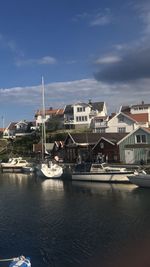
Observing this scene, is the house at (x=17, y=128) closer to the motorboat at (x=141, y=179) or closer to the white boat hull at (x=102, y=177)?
the white boat hull at (x=102, y=177)

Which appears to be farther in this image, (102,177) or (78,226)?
(102,177)

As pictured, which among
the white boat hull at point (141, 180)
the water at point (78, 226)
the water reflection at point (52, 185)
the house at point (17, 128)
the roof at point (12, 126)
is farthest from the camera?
the roof at point (12, 126)

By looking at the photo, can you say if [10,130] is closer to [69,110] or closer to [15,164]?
[69,110]

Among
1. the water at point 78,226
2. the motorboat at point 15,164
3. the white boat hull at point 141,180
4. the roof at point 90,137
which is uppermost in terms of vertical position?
the roof at point 90,137

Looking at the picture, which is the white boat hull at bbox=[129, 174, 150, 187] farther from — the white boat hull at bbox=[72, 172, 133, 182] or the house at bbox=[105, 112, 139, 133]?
A: the house at bbox=[105, 112, 139, 133]

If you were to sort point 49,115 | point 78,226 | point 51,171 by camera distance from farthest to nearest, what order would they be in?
1. point 49,115
2. point 51,171
3. point 78,226

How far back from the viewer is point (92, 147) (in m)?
78.2

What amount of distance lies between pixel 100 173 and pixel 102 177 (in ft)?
2.29

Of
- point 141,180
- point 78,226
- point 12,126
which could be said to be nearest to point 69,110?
point 12,126

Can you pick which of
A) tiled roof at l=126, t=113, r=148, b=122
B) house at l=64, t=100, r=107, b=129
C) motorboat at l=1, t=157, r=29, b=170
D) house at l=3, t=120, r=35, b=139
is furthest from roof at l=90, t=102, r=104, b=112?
motorboat at l=1, t=157, r=29, b=170

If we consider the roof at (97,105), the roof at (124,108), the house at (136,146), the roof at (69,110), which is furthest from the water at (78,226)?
the roof at (69,110)

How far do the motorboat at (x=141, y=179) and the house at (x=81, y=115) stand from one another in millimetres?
63932

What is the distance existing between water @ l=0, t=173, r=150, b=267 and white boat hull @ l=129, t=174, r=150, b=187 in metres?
0.99

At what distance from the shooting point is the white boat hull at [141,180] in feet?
157
